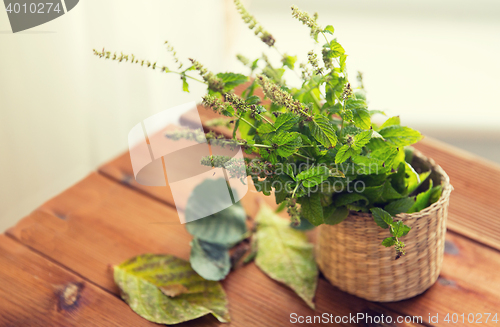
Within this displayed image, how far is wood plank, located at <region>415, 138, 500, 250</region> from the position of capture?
2.24ft

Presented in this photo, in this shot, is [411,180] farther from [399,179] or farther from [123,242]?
[123,242]

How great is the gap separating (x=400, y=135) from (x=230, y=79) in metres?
0.22

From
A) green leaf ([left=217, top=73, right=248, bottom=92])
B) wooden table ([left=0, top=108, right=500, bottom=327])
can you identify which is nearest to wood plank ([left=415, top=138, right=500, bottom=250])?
wooden table ([left=0, top=108, right=500, bottom=327])

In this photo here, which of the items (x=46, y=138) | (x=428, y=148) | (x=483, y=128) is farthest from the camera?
(x=483, y=128)

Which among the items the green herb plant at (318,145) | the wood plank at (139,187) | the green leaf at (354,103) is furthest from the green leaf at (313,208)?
the wood plank at (139,187)

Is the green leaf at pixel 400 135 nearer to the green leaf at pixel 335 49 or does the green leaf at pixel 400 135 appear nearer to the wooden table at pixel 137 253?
the green leaf at pixel 335 49

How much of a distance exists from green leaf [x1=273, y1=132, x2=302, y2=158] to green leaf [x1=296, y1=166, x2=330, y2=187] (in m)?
0.03

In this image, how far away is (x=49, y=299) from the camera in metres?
0.55

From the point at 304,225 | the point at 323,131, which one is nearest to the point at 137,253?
the point at 304,225

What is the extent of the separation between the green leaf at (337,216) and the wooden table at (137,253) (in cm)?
14

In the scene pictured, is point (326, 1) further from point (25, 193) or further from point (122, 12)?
point (25, 193)

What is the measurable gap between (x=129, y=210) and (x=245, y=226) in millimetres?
216

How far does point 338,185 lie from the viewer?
479 mm

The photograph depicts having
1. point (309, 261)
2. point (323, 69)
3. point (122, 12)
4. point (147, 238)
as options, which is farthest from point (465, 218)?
point (122, 12)
